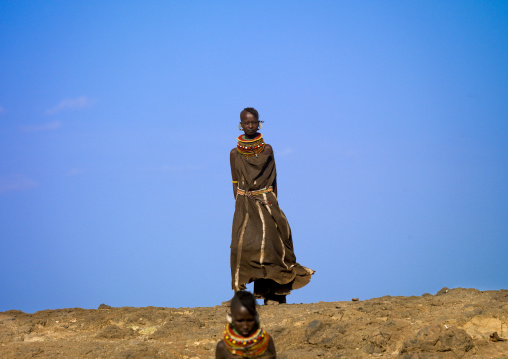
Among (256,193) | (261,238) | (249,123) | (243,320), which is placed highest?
(249,123)

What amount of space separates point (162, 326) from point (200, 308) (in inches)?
44.1

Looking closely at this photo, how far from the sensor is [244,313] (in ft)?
14.4

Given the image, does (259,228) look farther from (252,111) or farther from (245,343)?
(245,343)

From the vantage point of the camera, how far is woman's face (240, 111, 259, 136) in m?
8.93

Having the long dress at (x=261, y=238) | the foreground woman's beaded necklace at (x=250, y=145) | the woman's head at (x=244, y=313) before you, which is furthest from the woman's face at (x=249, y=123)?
the woman's head at (x=244, y=313)

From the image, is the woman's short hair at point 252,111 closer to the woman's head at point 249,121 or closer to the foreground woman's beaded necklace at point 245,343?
the woman's head at point 249,121

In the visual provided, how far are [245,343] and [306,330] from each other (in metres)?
2.35

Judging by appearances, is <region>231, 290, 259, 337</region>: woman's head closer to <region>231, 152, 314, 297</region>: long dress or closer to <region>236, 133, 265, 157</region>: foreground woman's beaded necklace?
<region>231, 152, 314, 297</region>: long dress

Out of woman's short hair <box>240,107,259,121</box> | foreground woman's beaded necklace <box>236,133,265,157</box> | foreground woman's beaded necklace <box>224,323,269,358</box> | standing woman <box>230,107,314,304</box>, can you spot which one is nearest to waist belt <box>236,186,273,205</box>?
standing woman <box>230,107,314,304</box>

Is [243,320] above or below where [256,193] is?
below

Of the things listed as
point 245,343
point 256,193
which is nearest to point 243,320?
point 245,343

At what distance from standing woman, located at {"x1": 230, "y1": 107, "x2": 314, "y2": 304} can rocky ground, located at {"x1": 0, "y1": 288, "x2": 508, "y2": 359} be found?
1.71ft

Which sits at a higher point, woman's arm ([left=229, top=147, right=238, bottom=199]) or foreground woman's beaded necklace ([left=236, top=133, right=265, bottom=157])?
foreground woman's beaded necklace ([left=236, top=133, right=265, bottom=157])

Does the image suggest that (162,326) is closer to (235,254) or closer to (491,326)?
(235,254)
